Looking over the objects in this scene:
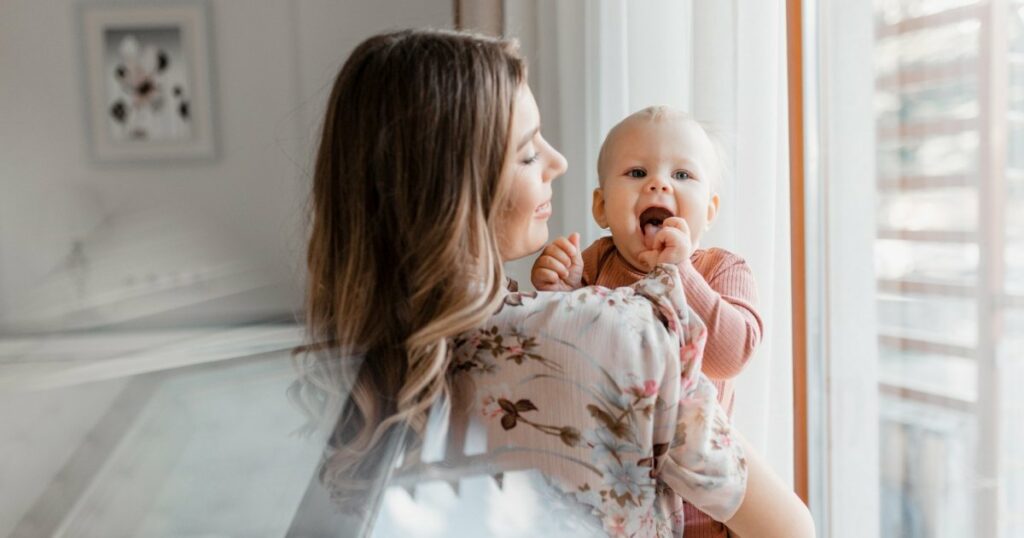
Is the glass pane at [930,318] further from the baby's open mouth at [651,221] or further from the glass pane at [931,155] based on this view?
the baby's open mouth at [651,221]

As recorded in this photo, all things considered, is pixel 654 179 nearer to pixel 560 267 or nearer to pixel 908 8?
pixel 560 267

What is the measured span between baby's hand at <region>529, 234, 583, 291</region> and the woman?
0.15m

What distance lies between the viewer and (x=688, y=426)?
1.97 feet

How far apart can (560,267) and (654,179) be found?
12 centimetres

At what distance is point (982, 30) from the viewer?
714mm

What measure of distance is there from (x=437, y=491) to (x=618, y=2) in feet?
2.37

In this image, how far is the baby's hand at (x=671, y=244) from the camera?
0.70 m

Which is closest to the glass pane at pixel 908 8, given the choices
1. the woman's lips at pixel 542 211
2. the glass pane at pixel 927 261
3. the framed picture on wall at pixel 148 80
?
the glass pane at pixel 927 261

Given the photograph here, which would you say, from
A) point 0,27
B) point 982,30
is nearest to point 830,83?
point 982,30

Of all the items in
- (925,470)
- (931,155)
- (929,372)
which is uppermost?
(931,155)

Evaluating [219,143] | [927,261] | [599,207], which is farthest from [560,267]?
[219,143]

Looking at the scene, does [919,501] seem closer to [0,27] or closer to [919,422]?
[919,422]

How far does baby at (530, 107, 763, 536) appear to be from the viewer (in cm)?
69

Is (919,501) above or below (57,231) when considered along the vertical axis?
below
